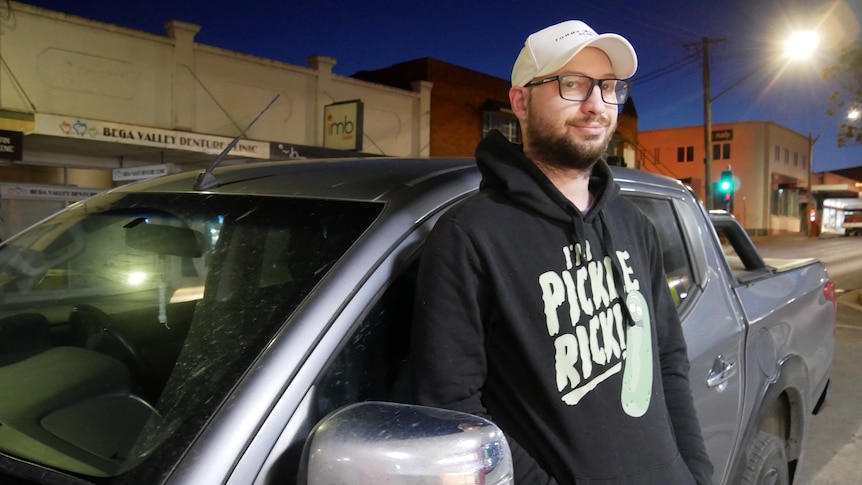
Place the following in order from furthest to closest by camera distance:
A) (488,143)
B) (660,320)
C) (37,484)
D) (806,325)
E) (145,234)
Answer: (806,325), (145,234), (660,320), (488,143), (37,484)

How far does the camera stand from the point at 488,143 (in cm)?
162

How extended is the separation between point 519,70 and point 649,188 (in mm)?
A: 1138

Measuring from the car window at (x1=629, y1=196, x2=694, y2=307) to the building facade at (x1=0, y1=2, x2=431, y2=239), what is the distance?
8367mm

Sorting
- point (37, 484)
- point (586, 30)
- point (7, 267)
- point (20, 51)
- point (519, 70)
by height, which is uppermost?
point (20, 51)

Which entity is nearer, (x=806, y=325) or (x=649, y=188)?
(x=649, y=188)

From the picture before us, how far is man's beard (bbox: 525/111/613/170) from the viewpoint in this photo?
157cm

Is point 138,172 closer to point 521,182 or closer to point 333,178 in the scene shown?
point 333,178

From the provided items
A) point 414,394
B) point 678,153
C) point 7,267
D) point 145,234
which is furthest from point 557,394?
point 678,153

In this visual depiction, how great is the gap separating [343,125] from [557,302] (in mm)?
15173

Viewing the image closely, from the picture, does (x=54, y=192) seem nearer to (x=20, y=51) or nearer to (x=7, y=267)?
(x=20, y=51)

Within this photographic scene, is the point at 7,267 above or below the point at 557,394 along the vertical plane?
above

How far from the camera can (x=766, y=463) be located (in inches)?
104

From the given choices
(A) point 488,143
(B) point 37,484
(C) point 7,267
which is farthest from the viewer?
(C) point 7,267

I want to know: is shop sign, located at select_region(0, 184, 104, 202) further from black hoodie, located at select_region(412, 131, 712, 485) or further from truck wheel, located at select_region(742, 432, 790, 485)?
black hoodie, located at select_region(412, 131, 712, 485)
